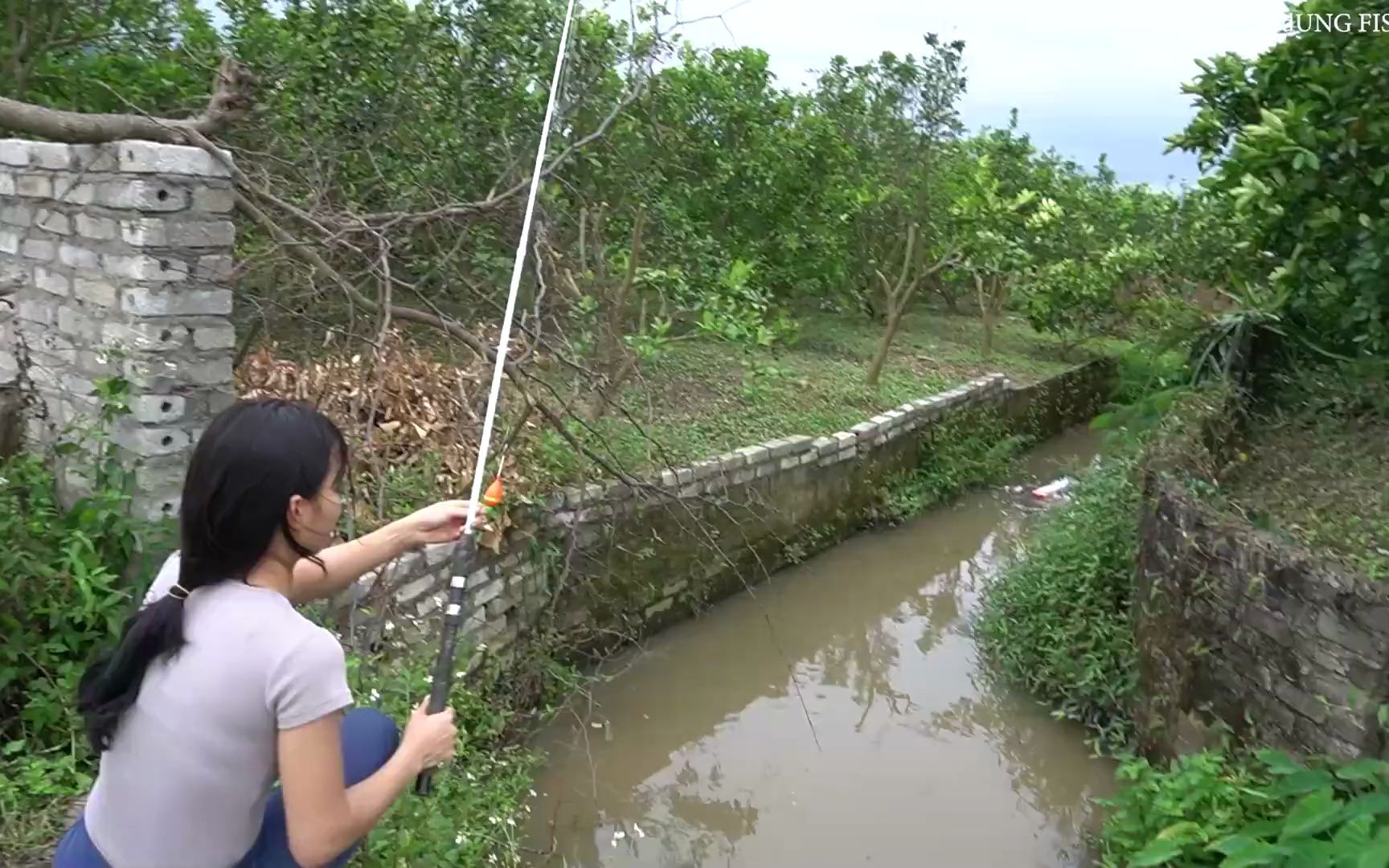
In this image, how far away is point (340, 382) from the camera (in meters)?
4.79

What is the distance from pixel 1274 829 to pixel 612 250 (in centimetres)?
501

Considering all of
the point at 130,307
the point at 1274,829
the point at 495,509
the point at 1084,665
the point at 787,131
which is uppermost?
the point at 787,131

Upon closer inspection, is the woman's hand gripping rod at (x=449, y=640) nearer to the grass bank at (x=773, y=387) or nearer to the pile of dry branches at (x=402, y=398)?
the grass bank at (x=773, y=387)

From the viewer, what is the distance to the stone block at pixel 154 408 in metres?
3.26

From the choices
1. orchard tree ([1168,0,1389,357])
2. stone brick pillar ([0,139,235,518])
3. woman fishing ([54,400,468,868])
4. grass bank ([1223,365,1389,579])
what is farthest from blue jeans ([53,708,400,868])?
orchard tree ([1168,0,1389,357])

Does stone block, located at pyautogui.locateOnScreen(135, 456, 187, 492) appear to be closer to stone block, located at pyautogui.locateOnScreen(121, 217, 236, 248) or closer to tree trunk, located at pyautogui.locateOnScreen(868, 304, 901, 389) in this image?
stone block, located at pyautogui.locateOnScreen(121, 217, 236, 248)

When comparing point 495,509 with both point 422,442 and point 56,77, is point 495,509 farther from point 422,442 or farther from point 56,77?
point 56,77

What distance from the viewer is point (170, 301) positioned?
323 cm

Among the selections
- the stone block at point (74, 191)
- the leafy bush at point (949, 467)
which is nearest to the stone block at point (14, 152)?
the stone block at point (74, 191)

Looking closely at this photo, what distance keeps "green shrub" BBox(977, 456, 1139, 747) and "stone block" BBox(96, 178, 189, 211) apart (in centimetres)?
440

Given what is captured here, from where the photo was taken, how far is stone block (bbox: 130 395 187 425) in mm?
3262

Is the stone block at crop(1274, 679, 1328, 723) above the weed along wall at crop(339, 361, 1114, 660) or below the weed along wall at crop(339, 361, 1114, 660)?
above

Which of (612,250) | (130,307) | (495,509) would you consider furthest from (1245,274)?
(130,307)

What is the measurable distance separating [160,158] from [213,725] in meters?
2.24
